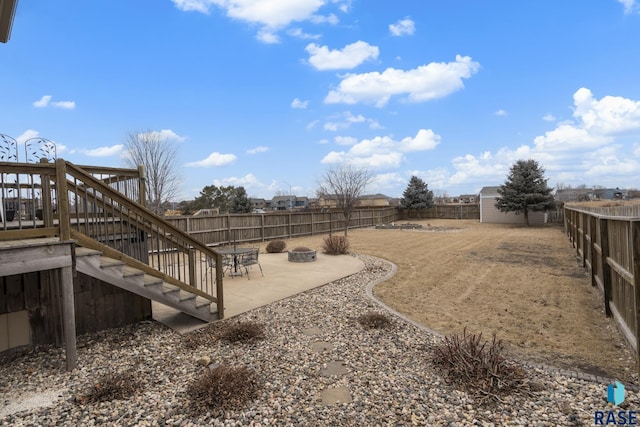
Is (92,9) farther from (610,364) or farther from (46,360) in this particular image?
(610,364)

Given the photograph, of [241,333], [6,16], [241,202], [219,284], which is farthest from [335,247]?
[241,202]

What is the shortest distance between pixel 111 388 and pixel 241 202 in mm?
34417

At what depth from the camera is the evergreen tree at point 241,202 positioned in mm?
36406

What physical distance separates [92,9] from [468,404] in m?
11.7

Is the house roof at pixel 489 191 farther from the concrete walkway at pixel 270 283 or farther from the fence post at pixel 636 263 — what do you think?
the fence post at pixel 636 263

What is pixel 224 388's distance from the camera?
2814 millimetres

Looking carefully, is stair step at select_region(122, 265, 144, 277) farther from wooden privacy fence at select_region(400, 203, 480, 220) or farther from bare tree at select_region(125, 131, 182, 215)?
wooden privacy fence at select_region(400, 203, 480, 220)

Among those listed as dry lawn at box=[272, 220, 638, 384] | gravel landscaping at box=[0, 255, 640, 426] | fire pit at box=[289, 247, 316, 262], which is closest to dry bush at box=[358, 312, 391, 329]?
gravel landscaping at box=[0, 255, 640, 426]

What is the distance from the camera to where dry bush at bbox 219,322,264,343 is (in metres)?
4.04

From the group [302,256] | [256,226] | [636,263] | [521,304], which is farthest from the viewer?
[256,226]

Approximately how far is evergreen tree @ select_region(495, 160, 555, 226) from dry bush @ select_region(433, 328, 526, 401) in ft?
75.3

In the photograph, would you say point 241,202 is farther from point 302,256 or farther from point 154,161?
point 302,256

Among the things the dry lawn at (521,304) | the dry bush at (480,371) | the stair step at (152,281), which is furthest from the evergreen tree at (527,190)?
the stair step at (152,281)

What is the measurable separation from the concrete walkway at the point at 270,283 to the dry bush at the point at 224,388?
171 centimetres
